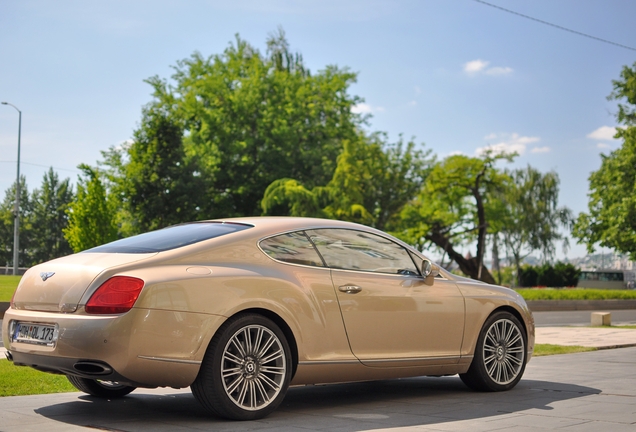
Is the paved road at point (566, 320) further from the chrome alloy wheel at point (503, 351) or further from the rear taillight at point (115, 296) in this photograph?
the rear taillight at point (115, 296)

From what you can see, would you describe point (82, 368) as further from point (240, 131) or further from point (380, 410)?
point (240, 131)

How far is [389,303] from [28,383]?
3.50 meters

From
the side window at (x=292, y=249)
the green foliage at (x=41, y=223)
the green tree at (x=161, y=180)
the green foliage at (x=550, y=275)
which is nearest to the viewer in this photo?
the side window at (x=292, y=249)

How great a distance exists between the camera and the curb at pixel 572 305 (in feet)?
112

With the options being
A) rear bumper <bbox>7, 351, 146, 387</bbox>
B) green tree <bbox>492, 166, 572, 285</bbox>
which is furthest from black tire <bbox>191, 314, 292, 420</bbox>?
green tree <bbox>492, 166, 572, 285</bbox>

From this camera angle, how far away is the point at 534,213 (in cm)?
6906

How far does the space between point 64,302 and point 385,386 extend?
3575 mm

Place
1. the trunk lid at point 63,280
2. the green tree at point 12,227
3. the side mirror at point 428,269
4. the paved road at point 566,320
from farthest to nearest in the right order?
1. the green tree at point 12,227
2. the paved road at point 566,320
3. the side mirror at point 428,269
4. the trunk lid at point 63,280

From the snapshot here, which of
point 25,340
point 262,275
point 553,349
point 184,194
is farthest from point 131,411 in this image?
point 184,194

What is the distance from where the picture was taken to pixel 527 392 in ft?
24.2

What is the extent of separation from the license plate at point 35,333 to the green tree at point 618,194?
140 ft

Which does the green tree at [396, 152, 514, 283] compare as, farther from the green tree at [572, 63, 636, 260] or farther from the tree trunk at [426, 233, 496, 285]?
the green tree at [572, 63, 636, 260]

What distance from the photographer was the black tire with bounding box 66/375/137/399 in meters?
6.46

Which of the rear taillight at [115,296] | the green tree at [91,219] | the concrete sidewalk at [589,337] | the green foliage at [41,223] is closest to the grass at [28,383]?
the rear taillight at [115,296]
